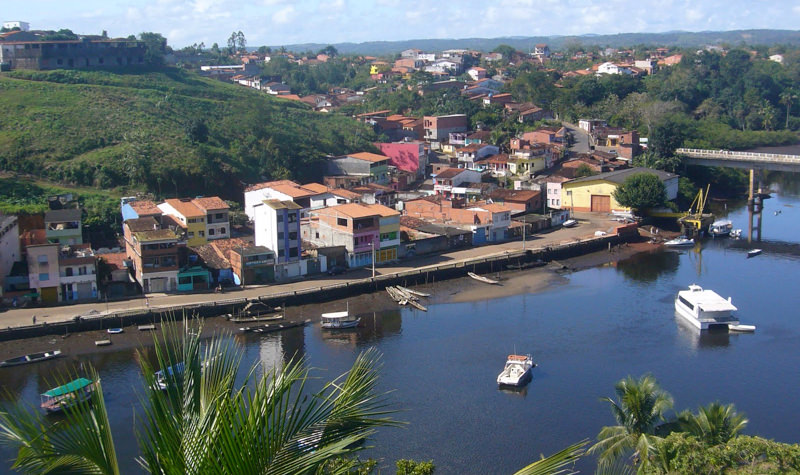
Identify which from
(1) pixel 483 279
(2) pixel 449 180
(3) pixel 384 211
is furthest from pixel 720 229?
(3) pixel 384 211

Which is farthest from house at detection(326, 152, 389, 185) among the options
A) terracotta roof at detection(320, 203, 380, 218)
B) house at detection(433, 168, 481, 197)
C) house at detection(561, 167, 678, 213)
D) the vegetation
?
the vegetation

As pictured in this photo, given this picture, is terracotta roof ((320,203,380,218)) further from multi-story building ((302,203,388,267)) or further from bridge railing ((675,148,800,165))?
bridge railing ((675,148,800,165))

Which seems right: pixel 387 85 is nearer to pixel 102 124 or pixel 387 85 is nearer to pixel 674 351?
pixel 102 124

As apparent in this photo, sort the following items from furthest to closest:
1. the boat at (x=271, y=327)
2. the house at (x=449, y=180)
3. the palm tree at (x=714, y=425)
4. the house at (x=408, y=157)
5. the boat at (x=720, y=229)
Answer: the house at (x=408, y=157) → the house at (x=449, y=180) → the boat at (x=720, y=229) → the boat at (x=271, y=327) → the palm tree at (x=714, y=425)

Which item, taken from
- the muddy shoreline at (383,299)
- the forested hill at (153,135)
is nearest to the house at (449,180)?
the forested hill at (153,135)

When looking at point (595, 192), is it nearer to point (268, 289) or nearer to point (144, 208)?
point (268, 289)

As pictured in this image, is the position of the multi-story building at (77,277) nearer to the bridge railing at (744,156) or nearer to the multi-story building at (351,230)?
the multi-story building at (351,230)

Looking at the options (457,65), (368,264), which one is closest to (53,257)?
(368,264)
